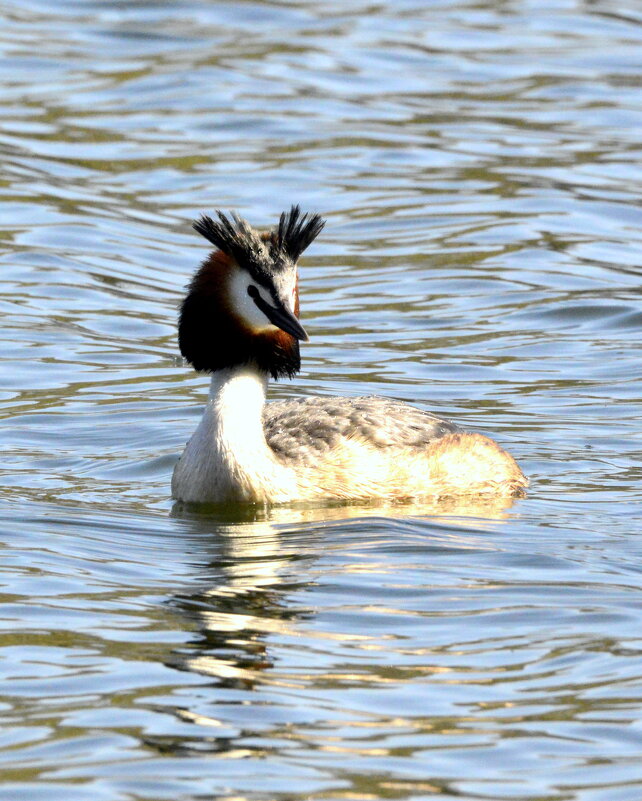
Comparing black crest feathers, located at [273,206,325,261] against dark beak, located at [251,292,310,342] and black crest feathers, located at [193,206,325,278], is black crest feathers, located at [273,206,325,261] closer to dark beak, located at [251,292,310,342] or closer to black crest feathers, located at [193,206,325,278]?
black crest feathers, located at [193,206,325,278]

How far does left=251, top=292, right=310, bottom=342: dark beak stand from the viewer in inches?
397

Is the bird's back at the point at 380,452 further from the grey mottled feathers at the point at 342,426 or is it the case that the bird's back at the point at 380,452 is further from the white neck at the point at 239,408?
the white neck at the point at 239,408

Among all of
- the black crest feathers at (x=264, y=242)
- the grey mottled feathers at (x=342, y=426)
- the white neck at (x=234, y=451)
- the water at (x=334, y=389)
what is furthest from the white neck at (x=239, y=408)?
the black crest feathers at (x=264, y=242)

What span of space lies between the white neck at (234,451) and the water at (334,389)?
0.58 feet

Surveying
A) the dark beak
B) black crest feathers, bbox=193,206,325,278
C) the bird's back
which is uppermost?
black crest feathers, bbox=193,206,325,278

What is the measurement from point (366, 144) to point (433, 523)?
450 inches

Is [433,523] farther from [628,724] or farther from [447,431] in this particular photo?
[628,724]

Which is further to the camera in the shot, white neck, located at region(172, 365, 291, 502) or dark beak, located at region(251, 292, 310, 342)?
white neck, located at region(172, 365, 291, 502)

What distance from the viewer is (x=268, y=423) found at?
11109 mm

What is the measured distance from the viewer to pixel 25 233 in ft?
59.7

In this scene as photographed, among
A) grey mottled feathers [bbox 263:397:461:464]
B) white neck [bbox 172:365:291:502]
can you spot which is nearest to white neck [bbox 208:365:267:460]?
white neck [bbox 172:365:291:502]

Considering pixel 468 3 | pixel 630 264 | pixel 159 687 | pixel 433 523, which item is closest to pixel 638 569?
pixel 433 523

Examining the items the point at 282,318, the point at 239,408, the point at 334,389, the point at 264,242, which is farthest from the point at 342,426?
the point at 334,389

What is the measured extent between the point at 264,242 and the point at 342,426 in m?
1.22
